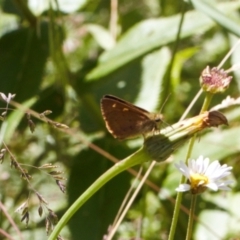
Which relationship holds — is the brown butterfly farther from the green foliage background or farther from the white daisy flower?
the green foliage background

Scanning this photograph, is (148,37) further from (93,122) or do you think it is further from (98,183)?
(98,183)

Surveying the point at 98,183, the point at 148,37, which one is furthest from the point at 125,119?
the point at 148,37

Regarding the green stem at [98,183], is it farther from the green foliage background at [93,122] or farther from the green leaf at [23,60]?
the green leaf at [23,60]

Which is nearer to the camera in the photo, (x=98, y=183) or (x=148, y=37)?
(x=98, y=183)

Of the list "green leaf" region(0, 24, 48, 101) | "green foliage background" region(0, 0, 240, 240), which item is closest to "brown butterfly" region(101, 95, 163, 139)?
"green foliage background" region(0, 0, 240, 240)

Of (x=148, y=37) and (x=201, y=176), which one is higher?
(x=148, y=37)
